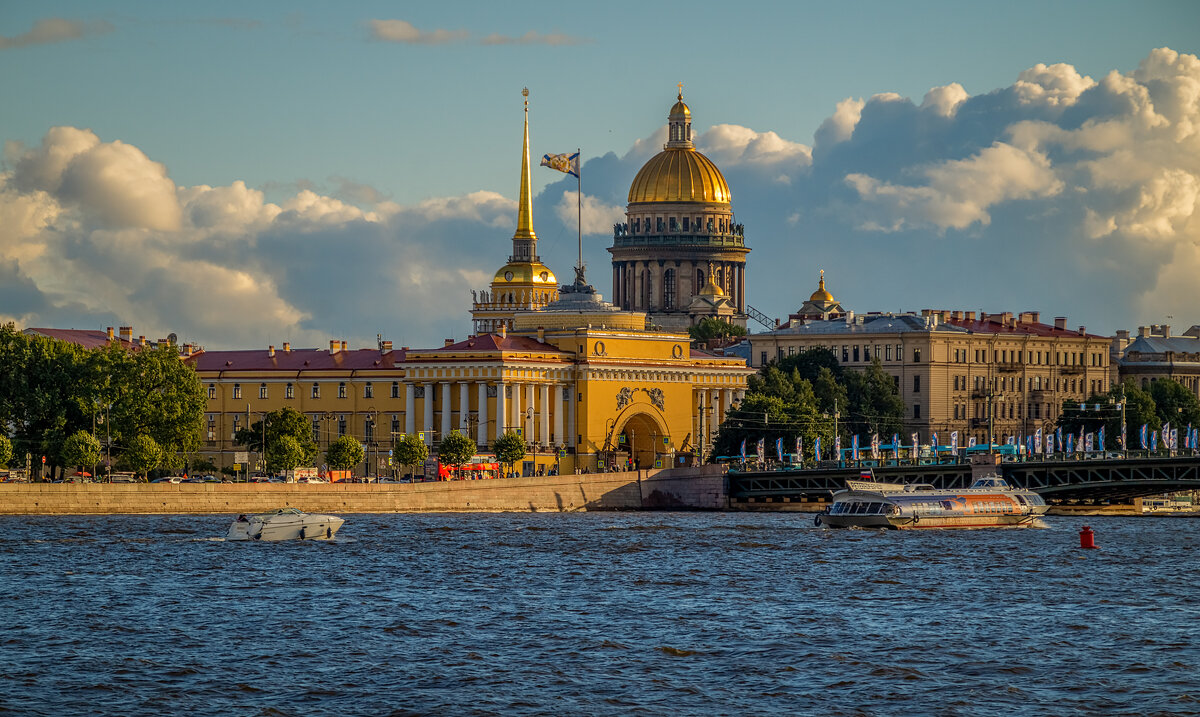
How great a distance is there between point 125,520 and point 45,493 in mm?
2630

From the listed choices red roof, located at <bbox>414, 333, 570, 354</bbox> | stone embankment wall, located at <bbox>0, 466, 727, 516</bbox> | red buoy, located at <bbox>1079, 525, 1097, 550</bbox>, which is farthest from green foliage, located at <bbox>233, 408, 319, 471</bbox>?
red buoy, located at <bbox>1079, 525, 1097, 550</bbox>

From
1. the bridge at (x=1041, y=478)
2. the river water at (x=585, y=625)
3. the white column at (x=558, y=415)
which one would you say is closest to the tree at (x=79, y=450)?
the river water at (x=585, y=625)

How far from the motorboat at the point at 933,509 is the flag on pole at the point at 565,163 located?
3926 cm

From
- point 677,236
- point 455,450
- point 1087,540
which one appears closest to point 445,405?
point 455,450

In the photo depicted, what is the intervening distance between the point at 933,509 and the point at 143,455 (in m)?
27.1

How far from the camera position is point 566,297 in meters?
109

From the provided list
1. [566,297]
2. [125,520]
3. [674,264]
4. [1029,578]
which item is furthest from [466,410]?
[674,264]

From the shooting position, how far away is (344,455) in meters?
86.8

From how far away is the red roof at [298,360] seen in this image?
106 meters

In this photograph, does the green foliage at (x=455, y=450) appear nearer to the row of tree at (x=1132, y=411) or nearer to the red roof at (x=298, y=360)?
the red roof at (x=298, y=360)

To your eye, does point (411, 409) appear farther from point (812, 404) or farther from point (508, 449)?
point (812, 404)

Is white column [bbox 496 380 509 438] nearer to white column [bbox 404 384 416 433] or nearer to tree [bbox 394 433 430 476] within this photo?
white column [bbox 404 384 416 433]

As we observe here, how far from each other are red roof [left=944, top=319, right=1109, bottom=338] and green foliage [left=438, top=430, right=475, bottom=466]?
41033 millimetres

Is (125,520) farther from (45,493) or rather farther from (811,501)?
(811,501)
